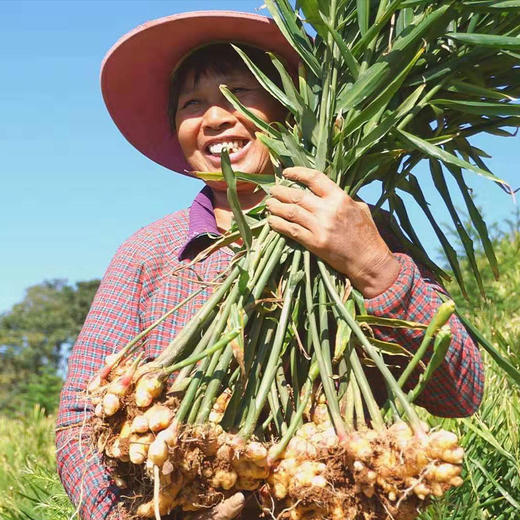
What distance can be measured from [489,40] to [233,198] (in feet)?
1.87

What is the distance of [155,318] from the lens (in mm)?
1704

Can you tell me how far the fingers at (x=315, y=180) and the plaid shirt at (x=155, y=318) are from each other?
0.21 meters

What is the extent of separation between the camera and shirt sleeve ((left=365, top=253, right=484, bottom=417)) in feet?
4.55

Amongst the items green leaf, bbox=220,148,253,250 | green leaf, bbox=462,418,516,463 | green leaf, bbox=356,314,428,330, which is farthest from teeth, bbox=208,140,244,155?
green leaf, bbox=462,418,516,463

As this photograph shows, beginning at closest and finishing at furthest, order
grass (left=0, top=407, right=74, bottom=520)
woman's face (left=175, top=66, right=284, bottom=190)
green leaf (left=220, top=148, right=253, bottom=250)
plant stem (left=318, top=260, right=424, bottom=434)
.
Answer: plant stem (left=318, top=260, right=424, bottom=434)
green leaf (left=220, top=148, right=253, bottom=250)
woman's face (left=175, top=66, right=284, bottom=190)
grass (left=0, top=407, right=74, bottom=520)

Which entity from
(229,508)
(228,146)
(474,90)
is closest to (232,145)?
(228,146)

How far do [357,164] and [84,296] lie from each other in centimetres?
3172

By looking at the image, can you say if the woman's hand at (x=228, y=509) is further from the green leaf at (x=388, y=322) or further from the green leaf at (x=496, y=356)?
the green leaf at (x=496, y=356)

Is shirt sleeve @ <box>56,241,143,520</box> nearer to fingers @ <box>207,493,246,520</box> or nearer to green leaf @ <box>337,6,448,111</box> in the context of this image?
fingers @ <box>207,493,246,520</box>

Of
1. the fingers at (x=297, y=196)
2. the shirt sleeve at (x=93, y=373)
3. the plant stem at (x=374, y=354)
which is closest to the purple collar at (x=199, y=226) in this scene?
the shirt sleeve at (x=93, y=373)

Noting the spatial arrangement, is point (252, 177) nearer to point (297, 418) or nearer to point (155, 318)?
point (155, 318)

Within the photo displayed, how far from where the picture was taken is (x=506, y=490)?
7.40 feet

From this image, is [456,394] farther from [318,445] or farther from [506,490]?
[506,490]

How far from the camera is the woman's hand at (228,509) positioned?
3.95 ft
